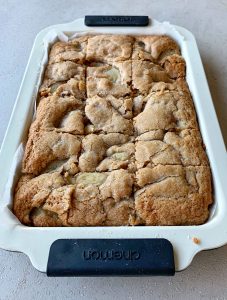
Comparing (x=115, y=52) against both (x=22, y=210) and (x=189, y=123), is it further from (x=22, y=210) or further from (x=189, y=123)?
(x=22, y=210)

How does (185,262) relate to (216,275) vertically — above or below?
above

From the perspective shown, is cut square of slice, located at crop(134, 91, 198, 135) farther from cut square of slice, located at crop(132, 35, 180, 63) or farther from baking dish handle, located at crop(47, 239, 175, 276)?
baking dish handle, located at crop(47, 239, 175, 276)

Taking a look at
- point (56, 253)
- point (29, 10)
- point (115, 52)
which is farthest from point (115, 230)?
point (29, 10)

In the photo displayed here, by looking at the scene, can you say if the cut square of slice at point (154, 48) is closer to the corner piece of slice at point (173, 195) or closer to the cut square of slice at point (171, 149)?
the cut square of slice at point (171, 149)

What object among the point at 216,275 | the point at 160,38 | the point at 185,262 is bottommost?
the point at 216,275

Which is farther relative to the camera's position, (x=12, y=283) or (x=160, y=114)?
(x=160, y=114)

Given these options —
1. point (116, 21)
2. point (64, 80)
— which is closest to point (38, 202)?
point (64, 80)

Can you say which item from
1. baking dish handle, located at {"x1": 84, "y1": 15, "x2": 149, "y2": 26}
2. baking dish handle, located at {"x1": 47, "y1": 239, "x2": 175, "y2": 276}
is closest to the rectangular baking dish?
baking dish handle, located at {"x1": 47, "y1": 239, "x2": 175, "y2": 276}
